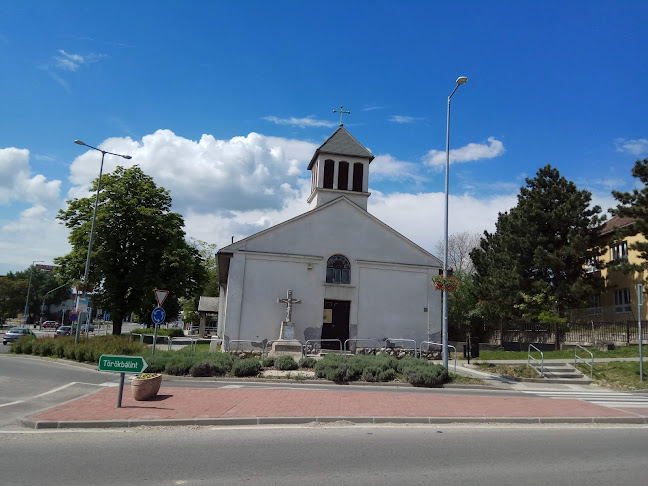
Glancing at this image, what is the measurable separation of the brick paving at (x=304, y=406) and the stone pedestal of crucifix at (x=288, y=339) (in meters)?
9.20

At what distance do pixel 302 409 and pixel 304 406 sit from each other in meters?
0.39

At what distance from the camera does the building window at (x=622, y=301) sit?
32.3 m

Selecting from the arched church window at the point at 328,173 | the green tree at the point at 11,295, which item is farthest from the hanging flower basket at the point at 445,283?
the green tree at the point at 11,295

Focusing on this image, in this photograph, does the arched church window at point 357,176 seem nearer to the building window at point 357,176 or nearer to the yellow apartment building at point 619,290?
the building window at point 357,176

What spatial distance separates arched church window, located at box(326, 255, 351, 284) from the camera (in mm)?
27031

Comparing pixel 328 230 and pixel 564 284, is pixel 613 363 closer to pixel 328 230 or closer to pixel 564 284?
pixel 564 284

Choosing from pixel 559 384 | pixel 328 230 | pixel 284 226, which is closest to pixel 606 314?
pixel 559 384

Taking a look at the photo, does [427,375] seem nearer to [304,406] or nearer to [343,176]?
[304,406]

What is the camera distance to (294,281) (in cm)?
2622

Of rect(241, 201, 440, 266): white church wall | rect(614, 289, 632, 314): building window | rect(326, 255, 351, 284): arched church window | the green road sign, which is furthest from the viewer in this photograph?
rect(614, 289, 632, 314): building window

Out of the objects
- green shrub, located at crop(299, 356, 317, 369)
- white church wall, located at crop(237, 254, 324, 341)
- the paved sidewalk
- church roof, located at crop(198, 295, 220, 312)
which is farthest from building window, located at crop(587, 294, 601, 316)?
church roof, located at crop(198, 295, 220, 312)

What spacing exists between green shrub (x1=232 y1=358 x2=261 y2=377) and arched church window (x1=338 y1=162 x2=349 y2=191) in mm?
15968

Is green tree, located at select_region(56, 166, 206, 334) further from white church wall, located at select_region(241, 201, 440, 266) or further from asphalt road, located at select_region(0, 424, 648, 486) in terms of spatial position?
asphalt road, located at select_region(0, 424, 648, 486)

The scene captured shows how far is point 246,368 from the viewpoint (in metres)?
16.6
